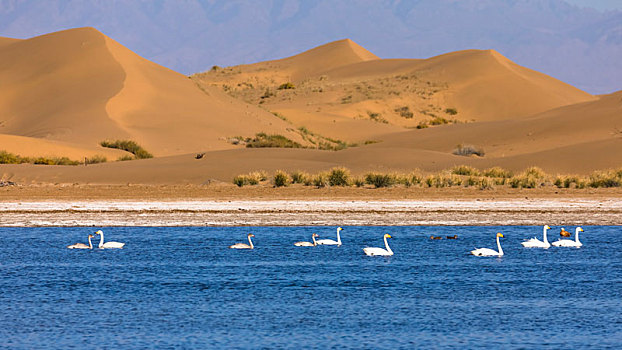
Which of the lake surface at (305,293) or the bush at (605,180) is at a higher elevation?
the bush at (605,180)

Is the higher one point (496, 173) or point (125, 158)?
point (125, 158)

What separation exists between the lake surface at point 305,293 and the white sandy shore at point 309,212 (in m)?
1.79

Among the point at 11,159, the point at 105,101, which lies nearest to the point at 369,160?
the point at 11,159

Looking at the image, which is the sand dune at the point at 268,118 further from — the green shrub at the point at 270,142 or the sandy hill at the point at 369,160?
the green shrub at the point at 270,142

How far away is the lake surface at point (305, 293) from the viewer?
13.0 metres

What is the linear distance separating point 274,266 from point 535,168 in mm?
24772

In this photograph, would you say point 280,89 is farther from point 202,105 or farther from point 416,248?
point 416,248

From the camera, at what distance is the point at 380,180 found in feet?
123

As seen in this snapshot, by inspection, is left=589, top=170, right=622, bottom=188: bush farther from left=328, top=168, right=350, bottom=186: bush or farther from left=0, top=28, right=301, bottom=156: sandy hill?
left=0, top=28, right=301, bottom=156: sandy hill

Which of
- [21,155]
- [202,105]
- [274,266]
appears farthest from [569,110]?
[274,266]

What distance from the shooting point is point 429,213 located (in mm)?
28328

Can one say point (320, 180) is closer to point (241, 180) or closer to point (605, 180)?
point (241, 180)

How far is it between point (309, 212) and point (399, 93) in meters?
78.7

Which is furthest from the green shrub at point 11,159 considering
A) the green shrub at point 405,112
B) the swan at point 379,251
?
the green shrub at point 405,112
